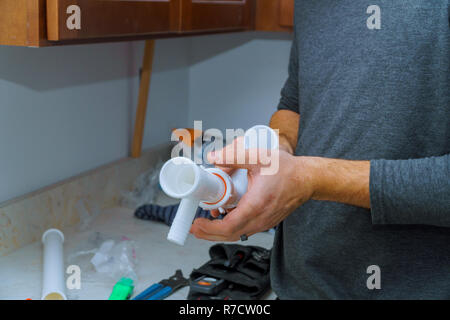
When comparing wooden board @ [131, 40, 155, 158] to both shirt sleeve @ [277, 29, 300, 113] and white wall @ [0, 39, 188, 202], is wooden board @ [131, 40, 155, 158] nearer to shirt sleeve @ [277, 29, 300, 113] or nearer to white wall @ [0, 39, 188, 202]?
white wall @ [0, 39, 188, 202]

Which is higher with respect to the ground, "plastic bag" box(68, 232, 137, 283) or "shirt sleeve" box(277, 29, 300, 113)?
"shirt sleeve" box(277, 29, 300, 113)

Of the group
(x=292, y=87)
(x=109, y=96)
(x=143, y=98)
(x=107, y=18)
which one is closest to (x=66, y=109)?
(x=109, y=96)

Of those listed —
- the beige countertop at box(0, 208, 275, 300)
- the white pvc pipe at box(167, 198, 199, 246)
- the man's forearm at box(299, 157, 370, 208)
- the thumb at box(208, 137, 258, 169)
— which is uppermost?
the thumb at box(208, 137, 258, 169)

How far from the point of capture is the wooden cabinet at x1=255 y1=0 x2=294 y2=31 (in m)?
1.75

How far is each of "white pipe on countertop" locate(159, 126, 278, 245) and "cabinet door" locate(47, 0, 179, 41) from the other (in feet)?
1.16

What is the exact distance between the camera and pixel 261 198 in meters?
0.73

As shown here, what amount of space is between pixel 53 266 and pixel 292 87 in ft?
2.15

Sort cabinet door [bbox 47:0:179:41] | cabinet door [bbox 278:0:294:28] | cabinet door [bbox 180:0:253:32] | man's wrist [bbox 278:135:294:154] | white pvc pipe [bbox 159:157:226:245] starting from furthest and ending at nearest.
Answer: cabinet door [bbox 278:0:294:28] → cabinet door [bbox 180:0:253:32] → man's wrist [bbox 278:135:294:154] → cabinet door [bbox 47:0:179:41] → white pvc pipe [bbox 159:157:226:245]

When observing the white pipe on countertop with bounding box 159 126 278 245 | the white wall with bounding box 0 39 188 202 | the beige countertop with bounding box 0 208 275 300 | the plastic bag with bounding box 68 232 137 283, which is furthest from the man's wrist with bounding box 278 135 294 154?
the white wall with bounding box 0 39 188 202

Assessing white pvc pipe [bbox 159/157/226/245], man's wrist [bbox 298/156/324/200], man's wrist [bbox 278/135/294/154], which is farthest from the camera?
man's wrist [bbox 278/135/294/154]

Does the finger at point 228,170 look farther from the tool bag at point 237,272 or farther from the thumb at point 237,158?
the tool bag at point 237,272

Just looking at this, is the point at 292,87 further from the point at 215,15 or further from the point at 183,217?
the point at 183,217

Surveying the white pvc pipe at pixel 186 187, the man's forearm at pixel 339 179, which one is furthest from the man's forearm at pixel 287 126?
the white pvc pipe at pixel 186 187
